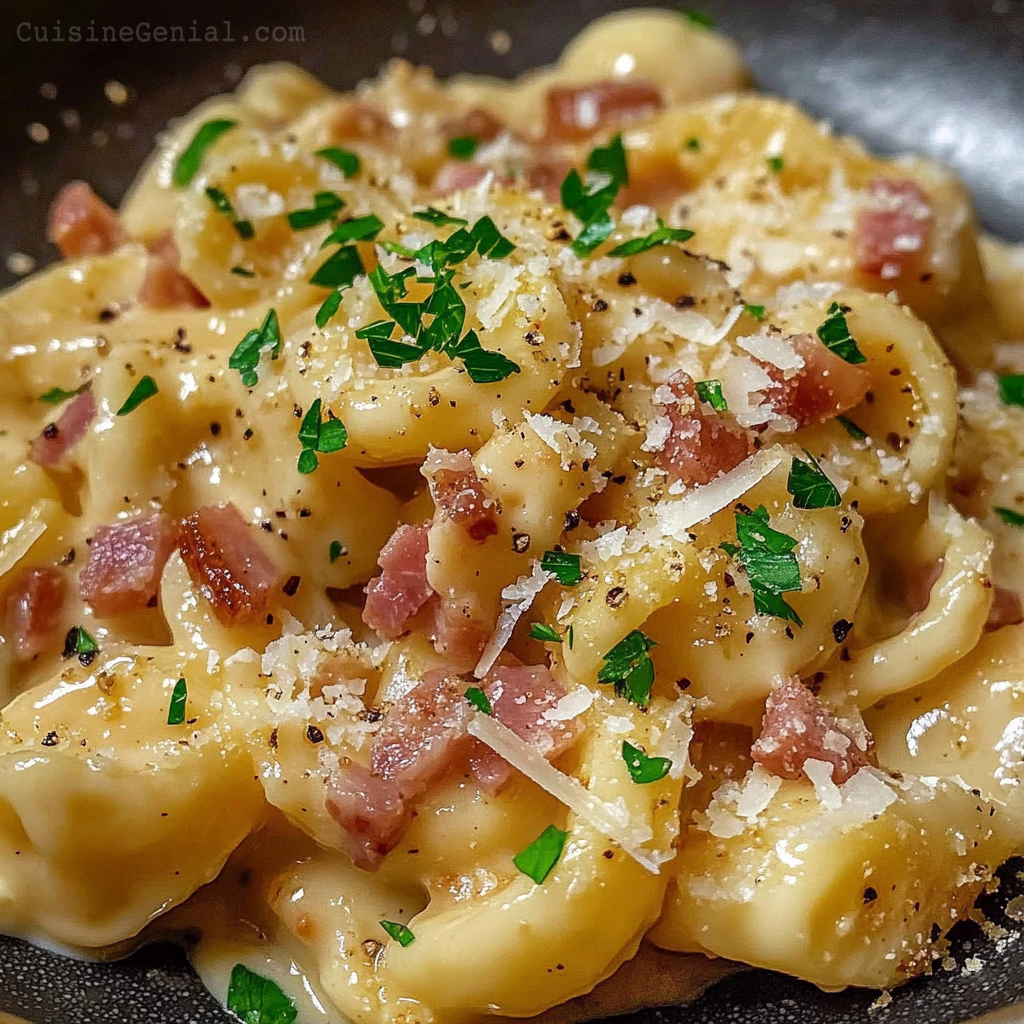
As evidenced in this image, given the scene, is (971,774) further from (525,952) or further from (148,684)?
(148,684)

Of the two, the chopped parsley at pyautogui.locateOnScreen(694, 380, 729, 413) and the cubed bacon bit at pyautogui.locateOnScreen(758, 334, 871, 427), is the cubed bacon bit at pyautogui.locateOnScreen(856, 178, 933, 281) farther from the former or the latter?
the chopped parsley at pyautogui.locateOnScreen(694, 380, 729, 413)

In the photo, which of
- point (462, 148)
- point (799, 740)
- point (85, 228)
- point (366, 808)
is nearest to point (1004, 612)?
point (799, 740)

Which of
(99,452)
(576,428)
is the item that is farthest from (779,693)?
(99,452)

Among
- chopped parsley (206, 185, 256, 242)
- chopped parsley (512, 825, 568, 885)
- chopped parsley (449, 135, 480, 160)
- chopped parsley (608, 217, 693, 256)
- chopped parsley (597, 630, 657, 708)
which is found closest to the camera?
chopped parsley (512, 825, 568, 885)

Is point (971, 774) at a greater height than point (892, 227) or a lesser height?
lesser

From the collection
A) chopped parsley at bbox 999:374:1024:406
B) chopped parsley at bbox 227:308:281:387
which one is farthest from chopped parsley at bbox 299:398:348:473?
chopped parsley at bbox 999:374:1024:406

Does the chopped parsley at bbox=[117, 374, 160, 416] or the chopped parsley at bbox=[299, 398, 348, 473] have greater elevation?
the chopped parsley at bbox=[117, 374, 160, 416]
